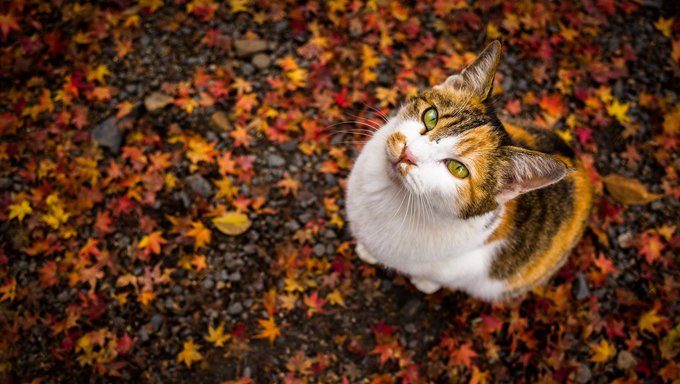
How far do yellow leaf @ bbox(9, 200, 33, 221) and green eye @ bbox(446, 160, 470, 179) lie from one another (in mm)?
3691

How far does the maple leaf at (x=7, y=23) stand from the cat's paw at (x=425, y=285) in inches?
183

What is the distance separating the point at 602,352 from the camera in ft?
12.4

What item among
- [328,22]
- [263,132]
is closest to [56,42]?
[263,132]

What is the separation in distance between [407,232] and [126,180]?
2765 millimetres

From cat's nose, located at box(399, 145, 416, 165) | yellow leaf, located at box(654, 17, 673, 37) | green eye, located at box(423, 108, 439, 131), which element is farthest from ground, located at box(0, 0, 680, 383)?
cat's nose, located at box(399, 145, 416, 165)

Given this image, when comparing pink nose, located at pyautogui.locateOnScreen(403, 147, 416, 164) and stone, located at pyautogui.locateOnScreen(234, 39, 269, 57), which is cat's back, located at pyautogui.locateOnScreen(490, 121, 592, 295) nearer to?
pink nose, located at pyautogui.locateOnScreen(403, 147, 416, 164)

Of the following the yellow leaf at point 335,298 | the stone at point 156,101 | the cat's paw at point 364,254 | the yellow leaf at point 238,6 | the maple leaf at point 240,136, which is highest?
the yellow leaf at point 238,6

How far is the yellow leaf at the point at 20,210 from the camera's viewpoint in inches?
142

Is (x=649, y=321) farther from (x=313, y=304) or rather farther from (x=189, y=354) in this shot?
(x=189, y=354)

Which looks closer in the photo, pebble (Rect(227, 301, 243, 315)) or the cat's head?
the cat's head

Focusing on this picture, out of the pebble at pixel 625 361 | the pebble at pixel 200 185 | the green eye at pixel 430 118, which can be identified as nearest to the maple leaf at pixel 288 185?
the pebble at pixel 200 185

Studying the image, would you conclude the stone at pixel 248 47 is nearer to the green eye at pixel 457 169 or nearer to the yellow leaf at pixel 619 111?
the green eye at pixel 457 169

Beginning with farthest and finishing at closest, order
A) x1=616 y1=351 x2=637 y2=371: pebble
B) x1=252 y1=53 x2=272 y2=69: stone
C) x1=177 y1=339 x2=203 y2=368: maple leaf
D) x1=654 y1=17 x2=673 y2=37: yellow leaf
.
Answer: x1=654 y1=17 x2=673 y2=37: yellow leaf, x1=252 y1=53 x2=272 y2=69: stone, x1=616 y1=351 x2=637 y2=371: pebble, x1=177 y1=339 x2=203 y2=368: maple leaf

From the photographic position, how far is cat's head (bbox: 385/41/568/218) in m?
2.16
